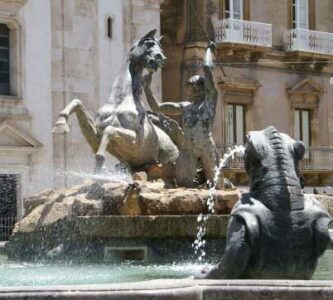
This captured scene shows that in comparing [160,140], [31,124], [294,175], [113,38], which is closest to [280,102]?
[113,38]

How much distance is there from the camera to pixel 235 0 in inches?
1312

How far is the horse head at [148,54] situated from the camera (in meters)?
12.1

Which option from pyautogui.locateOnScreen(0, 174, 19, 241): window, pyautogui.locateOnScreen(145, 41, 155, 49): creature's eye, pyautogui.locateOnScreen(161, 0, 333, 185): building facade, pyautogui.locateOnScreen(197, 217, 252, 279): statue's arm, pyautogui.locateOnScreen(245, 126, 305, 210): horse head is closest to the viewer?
pyautogui.locateOnScreen(197, 217, 252, 279): statue's arm

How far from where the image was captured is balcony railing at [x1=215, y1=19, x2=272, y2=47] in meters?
32.2

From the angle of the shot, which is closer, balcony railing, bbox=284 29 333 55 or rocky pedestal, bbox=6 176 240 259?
rocky pedestal, bbox=6 176 240 259

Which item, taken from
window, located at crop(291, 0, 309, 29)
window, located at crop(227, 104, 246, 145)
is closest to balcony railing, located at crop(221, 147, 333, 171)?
window, located at crop(227, 104, 246, 145)

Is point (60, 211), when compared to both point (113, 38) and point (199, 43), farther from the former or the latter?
point (199, 43)

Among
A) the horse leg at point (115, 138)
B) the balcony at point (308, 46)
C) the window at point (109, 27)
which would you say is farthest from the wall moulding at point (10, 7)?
the horse leg at point (115, 138)

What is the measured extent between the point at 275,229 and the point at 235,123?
1055 inches

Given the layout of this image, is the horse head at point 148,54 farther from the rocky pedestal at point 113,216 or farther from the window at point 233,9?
the window at point 233,9

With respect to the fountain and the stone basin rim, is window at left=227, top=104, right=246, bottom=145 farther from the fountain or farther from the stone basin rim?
the stone basin rim

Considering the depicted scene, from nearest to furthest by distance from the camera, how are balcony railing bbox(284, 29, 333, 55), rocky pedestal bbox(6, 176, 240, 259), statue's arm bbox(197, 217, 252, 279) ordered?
1. statue's arm bbox(197, 217, 252, 279)
2. rocky pedestal bbox(6, 176, 240, 259)
3. balcony railing bbox(284, 29, 333, 55)

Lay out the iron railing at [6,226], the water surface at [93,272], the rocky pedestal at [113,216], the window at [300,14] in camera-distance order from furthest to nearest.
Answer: the window at [300,14] < the iron railing at [6,226] < the rocky pedestal at [113,216] < the water surface at [93,272]

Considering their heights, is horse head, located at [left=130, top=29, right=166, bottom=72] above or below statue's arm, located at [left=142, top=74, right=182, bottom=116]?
above
